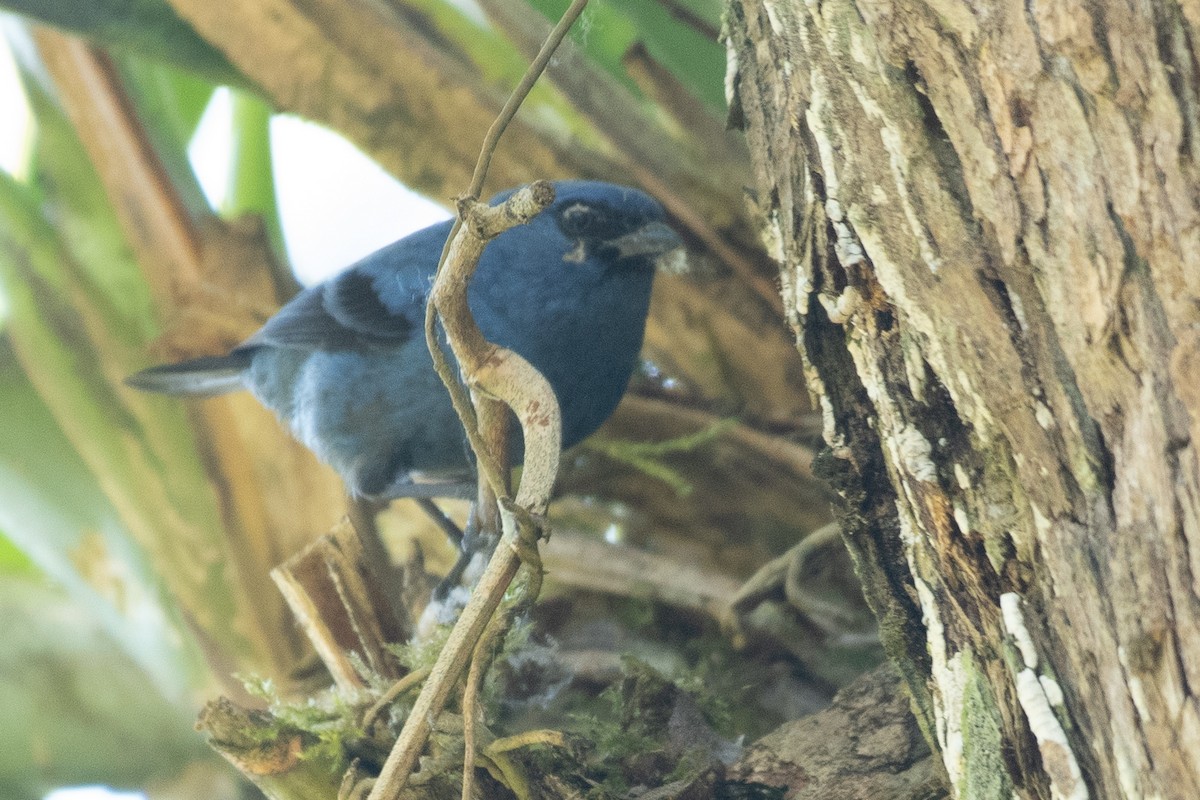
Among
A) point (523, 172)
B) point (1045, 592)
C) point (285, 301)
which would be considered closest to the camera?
point (1045, 592)

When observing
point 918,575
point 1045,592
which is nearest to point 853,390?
point 918,575

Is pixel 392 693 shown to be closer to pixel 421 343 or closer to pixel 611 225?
pixel 421 343

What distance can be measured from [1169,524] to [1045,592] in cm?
15

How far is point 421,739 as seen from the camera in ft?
4.88

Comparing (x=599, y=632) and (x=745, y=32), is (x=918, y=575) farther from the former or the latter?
(x=599, y=632)

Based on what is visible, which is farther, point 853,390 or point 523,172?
point 523,172

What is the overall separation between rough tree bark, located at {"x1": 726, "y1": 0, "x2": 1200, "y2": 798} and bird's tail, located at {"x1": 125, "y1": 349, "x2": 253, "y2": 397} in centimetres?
217

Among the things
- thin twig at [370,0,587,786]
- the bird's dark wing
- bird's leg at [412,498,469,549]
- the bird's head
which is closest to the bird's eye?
the bird's head

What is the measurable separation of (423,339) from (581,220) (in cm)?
46

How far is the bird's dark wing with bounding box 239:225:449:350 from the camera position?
9.86 ft

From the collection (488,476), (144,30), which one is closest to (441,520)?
(144,30)

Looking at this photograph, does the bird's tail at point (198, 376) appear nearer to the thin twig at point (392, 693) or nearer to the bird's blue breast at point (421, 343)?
the bird's blue breast at point (421, 343)

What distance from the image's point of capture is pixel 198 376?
3.25m

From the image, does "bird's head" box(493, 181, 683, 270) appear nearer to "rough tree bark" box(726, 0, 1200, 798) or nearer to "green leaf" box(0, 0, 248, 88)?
"green leaf" box(0, 0, 248, 88)
